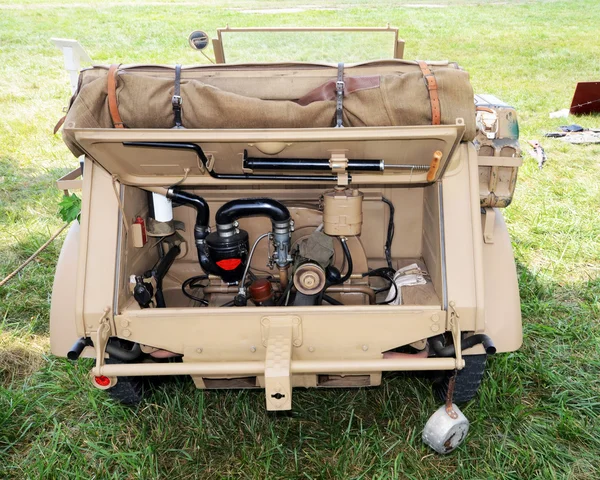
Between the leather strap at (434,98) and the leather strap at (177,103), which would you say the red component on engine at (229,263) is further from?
the leather strap at (434,98)

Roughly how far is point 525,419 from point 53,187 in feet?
17.0

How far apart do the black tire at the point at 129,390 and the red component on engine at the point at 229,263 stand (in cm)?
68

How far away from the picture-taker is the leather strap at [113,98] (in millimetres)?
2188

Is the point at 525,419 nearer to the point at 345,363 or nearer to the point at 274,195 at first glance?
the point at 345,363

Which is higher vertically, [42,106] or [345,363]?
[345,363]

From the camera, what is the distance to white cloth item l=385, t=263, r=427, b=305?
8.62 ft

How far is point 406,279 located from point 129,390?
55.9 inches

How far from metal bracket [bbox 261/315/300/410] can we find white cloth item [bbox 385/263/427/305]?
63 centimetres

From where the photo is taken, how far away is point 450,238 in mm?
2307

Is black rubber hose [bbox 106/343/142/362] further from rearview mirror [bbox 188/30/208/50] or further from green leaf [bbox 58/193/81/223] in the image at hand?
rearview mirror [bbox 188/30/208/50]

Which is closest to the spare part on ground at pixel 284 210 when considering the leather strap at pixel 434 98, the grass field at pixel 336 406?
the leather strap at pixel 434 98

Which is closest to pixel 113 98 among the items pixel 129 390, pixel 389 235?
pixel 129 390

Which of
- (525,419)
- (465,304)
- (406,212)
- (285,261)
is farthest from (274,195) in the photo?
(525,419)

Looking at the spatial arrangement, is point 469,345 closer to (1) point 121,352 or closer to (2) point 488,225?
(2) point 488,225
